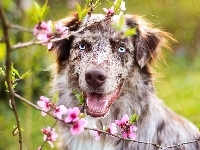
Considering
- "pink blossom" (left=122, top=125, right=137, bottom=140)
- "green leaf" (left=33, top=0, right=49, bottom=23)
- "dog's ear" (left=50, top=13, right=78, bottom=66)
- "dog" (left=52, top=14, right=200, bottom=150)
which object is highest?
"dog's ear" (left=50, top=13, right=78, bottom=66)

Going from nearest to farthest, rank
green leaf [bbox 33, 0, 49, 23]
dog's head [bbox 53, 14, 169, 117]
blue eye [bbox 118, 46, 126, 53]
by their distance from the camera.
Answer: green leaf [bbox 33, 0, 49, 23], dog's head [bbox 53, 14, 169, 117], blue eye [bbox 118, 46, 126, 53]

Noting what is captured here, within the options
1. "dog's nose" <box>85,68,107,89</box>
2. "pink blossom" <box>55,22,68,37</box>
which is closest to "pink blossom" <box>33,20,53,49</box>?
"pink blossom" <box>55,22,68,37</box>

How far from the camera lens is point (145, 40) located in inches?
175

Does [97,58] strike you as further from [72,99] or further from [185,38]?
[185,38]

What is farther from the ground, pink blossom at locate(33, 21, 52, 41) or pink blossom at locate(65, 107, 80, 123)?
pink blossom at locate(33, 21, 52, 41)

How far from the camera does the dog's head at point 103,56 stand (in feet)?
12.7

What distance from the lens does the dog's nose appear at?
3746 mm

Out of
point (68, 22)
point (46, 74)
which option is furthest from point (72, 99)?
point (46, 74)

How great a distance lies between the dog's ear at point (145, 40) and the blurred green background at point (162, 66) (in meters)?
0.16

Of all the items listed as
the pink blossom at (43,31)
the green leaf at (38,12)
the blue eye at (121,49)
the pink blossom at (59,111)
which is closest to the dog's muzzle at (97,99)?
the blue eye at (121,49)

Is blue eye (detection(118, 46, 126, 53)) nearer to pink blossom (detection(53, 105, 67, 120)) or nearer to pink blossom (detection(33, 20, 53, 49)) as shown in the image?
pink blossom (detection(53, 105, 67, 120))

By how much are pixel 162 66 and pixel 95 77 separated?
537cm

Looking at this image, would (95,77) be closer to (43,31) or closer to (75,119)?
(75,119)

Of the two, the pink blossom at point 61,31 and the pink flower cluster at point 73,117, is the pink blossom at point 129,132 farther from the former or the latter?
the pink blossom at point 61,31
